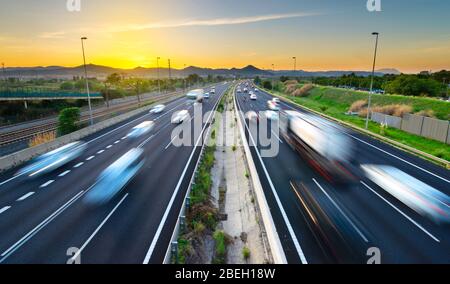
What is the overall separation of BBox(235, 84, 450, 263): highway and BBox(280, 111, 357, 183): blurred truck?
0.89m

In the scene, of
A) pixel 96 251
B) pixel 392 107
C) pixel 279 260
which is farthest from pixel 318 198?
pixel 392 107

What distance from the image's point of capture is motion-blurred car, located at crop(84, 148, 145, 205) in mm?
14688

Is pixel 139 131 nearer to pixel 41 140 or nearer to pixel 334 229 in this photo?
pixel 41 140

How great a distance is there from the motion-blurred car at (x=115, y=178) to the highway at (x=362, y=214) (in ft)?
29.8

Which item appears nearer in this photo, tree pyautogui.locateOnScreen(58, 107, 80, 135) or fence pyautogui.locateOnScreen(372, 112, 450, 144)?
fence pyautogui.locateOnScreen(372, 112, 450, 144)

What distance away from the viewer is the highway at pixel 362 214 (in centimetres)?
993

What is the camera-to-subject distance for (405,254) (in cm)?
978

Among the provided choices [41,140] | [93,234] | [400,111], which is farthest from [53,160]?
[400,111]

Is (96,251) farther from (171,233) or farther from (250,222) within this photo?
(250,222)

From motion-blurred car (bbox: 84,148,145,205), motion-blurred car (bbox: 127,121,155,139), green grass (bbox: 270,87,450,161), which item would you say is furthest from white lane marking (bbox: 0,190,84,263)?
green grass (bbox: 270,87,450,161)

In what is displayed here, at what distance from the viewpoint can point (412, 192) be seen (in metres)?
15.0

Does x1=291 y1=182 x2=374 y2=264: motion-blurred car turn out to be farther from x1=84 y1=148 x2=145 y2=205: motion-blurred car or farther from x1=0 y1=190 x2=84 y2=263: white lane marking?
x1=0 y1=190 x2=84 y2=263: white lane marking

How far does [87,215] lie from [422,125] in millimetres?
33901

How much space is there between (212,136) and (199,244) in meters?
19.8
